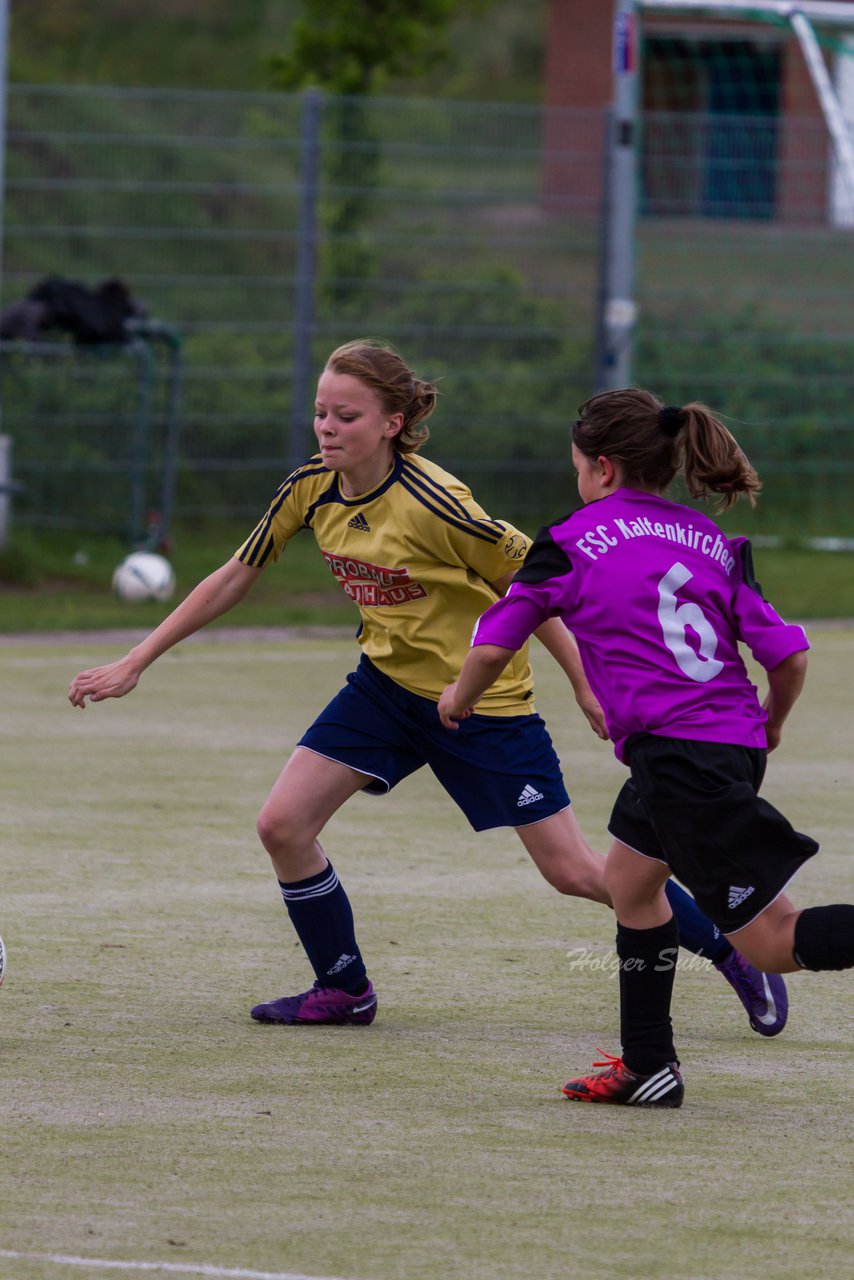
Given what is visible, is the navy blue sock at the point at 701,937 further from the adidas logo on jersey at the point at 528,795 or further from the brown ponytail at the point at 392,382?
the brown ponytail at the point at 392,382

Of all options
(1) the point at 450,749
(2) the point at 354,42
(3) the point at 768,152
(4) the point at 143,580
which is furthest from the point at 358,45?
(1) the point at 450,749

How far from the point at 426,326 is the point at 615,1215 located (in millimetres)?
12020

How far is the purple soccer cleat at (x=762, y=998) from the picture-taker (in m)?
4.75

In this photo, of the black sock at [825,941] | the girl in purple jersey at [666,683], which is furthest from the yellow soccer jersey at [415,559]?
the black sock at [825,941]

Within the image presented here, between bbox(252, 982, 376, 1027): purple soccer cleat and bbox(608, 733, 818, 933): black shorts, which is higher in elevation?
bbox(608, 733, 818, 933): black shorts

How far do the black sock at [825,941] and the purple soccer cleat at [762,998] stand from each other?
0.73 m

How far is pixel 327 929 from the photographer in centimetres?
490

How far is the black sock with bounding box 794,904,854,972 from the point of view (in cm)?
400

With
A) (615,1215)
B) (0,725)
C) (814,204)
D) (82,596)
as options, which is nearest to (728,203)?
(814,204)

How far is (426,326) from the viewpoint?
1511cm

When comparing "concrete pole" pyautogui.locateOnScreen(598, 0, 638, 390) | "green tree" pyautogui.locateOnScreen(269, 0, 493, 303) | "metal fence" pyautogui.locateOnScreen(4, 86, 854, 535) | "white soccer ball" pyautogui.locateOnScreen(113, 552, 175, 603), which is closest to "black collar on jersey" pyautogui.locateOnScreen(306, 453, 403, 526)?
"white soccer ball" pyautogui.locateOnScreen(113, 552, 175, 603)

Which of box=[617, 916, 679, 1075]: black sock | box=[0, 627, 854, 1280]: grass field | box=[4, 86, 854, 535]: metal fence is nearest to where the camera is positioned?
box=[0, 627, 854, 1280]: grass field

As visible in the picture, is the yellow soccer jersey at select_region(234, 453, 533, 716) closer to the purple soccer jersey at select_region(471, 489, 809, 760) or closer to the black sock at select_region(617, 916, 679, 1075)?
the purple soccer jersey at select_region(471, 489, 809, 760)

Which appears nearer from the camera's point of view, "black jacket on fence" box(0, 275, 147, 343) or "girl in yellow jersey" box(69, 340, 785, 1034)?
"girl in yellow jersey" box(69, 340, 785, 1034)
